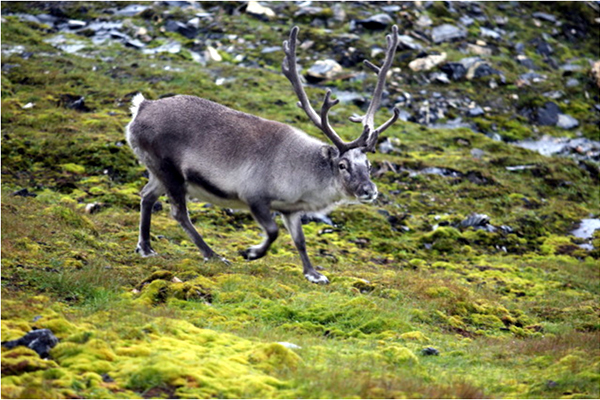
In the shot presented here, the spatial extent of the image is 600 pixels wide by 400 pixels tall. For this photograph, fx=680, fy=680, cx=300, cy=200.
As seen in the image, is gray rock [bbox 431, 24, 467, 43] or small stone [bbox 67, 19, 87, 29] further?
gray rock [bbox 431, 24, 467, 43]

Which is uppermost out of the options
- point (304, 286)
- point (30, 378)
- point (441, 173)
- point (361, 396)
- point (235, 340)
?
point (30, 378)

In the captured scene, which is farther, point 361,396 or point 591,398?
point 591,398

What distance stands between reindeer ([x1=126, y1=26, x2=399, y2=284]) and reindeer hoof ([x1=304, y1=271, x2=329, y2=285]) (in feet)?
0.07

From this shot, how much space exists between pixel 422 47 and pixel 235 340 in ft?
91.1

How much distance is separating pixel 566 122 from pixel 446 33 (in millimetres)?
8486

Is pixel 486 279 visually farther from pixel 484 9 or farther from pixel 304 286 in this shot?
pixel 484 9

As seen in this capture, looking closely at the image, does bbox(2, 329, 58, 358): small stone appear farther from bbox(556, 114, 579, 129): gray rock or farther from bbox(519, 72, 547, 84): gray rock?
bbox(519, 72, 547, 84): gray rock

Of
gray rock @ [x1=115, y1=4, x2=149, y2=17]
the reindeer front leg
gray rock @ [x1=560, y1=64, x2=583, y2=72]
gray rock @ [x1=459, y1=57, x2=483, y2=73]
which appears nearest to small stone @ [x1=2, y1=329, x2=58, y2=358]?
the reindeer front leg

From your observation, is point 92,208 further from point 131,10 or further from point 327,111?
point 131,10

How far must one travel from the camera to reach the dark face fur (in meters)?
13.2

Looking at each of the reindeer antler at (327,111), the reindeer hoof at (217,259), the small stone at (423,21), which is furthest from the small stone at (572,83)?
the reindeer hoof at (217,259)

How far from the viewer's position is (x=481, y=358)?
32.1 feet

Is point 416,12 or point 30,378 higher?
point 30,378

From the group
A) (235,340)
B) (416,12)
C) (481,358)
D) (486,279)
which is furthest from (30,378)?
(416,12)
